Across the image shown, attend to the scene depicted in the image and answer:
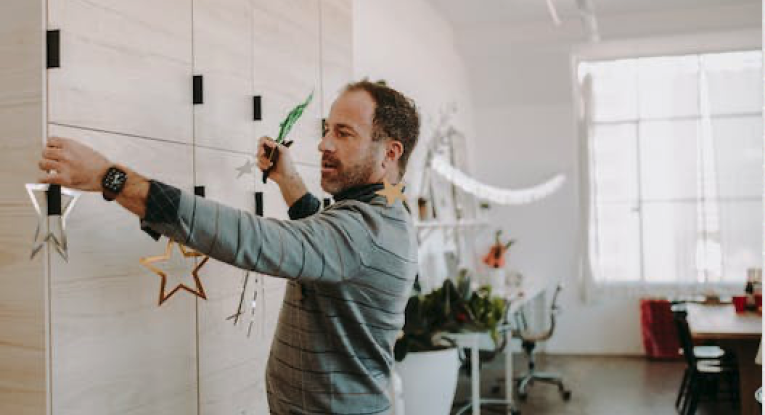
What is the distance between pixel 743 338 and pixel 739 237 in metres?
3.86

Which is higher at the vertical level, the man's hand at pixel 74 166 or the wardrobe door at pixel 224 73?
the wardrobe door at pixel 224 73

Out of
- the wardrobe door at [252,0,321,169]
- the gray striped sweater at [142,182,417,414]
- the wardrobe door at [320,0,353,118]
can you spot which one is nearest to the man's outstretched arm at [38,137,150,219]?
the gray striped sweater at [142,182,417,414]

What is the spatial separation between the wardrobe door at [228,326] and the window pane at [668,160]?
691cm

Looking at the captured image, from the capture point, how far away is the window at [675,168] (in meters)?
8.67

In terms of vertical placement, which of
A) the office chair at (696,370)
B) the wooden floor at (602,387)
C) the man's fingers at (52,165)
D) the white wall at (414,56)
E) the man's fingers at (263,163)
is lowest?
the wooden floor at (602,387)

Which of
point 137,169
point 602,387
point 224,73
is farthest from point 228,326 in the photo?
point 602,387

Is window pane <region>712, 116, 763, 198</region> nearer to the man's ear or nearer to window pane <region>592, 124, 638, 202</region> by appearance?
window pane <region>592, 124, 638, 202</region>

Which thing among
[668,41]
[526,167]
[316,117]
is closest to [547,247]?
[526,167]

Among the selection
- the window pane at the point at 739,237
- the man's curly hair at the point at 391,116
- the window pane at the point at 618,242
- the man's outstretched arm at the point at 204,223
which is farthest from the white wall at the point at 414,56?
the man's outstretched arm at the point at 204,223

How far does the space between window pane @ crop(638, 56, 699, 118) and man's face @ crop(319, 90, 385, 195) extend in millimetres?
7536

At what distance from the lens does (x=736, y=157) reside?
8688 millimetres

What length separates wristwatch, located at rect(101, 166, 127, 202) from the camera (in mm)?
1426

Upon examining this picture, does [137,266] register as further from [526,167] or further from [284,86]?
[526,167]

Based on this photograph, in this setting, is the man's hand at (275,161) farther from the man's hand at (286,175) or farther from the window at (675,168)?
the window at (675,168)
